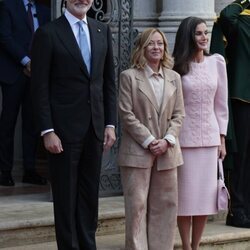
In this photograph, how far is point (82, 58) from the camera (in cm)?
685

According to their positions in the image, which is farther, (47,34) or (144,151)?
(144,151)

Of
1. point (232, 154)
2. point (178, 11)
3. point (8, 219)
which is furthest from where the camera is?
Result: point (178, 11)

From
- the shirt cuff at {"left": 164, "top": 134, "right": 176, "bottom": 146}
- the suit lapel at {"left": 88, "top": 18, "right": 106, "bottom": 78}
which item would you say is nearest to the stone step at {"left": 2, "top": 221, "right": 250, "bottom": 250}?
the shirt cuff at {"left": 164, "top": 134, "right": 176, "bottom": 146}

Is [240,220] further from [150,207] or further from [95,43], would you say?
[95,43]

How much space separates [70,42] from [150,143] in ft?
2.91

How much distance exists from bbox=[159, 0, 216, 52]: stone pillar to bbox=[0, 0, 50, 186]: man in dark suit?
120 centimetres

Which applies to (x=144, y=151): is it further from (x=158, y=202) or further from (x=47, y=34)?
(x=47, y=34)

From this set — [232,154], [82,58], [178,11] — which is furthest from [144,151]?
[178,11]

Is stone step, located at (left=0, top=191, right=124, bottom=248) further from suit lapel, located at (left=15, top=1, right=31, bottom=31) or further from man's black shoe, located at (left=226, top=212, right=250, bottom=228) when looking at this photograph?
suit lapel, located at (left=15, top=1, right=31, bottom=31)

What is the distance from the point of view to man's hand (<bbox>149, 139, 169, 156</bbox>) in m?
7.22

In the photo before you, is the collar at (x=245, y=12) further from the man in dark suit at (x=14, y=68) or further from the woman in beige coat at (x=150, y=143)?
the man in dark suit at (x=14, y=68)

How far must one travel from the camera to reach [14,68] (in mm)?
9594

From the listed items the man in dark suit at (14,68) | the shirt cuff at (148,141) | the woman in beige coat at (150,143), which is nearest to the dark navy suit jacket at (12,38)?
the man in dark suit at (14,68)

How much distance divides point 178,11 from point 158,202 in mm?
2345
